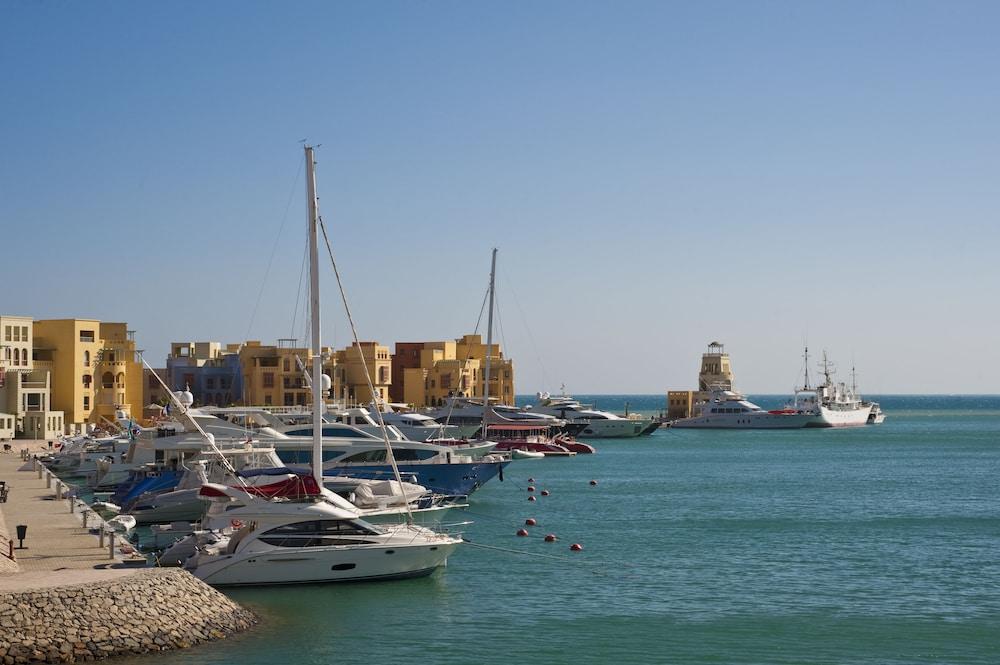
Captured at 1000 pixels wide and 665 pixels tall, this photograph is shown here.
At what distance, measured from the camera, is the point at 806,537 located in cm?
3975

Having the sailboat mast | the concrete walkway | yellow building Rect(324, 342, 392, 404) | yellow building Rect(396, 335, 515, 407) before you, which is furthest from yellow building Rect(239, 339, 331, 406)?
the sailboat mast

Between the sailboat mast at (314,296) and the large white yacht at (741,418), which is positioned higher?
the sailboat mast at (314,296)

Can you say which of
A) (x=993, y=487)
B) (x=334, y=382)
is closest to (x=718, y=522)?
(x=993, y=487)

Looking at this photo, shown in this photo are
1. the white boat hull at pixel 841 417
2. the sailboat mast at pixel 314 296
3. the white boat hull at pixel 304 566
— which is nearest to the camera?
the white boat hull at pixel 304 566

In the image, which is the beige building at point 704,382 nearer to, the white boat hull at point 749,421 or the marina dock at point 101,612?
the white boat hull at point 749,421

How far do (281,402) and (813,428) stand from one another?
6164 cm

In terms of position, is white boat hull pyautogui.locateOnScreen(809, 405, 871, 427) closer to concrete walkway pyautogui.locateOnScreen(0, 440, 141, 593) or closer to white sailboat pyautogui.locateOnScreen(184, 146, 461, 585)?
concrete walkway pyautogui.locateOnScreen(0, 440, 141, 593)

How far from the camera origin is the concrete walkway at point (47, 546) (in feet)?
79.4

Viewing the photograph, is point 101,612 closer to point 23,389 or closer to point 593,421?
point 23,389

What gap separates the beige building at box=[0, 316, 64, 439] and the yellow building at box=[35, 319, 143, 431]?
1851 millimetres

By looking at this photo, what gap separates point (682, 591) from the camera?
1191 inches

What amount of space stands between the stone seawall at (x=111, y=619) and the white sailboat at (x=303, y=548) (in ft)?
11.5

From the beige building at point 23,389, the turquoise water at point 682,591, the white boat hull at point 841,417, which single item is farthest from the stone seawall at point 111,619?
the white boat hull at point 841,417

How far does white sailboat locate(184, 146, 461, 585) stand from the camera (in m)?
28.6
